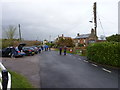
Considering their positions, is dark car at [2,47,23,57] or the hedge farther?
dark car at [2,47,23,57]

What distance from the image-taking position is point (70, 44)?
50.6 m

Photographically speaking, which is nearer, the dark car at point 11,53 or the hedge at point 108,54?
the hedge at point 108,54

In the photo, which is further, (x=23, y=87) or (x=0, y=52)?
(x=0, y=52)

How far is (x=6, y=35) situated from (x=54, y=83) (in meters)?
33.3

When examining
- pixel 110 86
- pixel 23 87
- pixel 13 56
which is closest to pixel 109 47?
pixel 110 86

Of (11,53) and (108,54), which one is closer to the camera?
(108,54)

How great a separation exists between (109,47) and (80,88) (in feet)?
20.8

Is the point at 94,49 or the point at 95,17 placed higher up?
the point at 95,17

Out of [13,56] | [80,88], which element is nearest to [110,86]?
[80,88]

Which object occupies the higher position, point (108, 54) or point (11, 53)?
A: point (108, 54)

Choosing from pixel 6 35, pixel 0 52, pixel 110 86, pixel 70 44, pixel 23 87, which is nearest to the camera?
pixel 23 87

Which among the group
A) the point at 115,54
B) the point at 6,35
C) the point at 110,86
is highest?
the point at 6,35

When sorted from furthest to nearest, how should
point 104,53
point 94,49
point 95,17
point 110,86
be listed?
point 95,17 → point 94,49 → point 104,53 → point 110,86

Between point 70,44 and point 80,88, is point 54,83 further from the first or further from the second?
point 70,44
